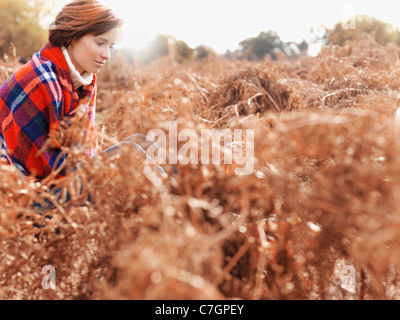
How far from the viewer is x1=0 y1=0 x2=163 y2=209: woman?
165cm

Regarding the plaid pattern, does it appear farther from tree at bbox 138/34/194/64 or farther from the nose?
tree at bbox 138/34/194/64

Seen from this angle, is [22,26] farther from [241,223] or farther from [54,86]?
[241,223]

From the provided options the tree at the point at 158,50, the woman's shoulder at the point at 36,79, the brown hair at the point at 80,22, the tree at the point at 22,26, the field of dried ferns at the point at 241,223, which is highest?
the brown hair at the point at 80,22

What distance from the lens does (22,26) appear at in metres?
9.64

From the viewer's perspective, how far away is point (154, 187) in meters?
1.05

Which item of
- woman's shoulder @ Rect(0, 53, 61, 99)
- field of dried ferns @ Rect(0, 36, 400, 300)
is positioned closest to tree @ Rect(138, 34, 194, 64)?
woman's shoulder @ Rect(0, 53, 61, 99)

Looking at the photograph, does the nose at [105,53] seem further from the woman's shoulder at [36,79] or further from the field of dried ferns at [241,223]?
the field of dried ferns at [241,223]

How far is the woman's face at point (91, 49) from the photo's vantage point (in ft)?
6.00

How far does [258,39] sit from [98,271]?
1427cm

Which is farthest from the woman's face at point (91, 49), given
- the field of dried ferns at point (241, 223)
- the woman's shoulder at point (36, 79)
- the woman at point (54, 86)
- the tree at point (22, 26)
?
the tree at point (22, 26)

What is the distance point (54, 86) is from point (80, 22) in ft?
1.08

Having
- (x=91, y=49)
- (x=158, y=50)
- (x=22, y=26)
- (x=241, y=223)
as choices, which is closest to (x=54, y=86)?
(x=91, y=49)
